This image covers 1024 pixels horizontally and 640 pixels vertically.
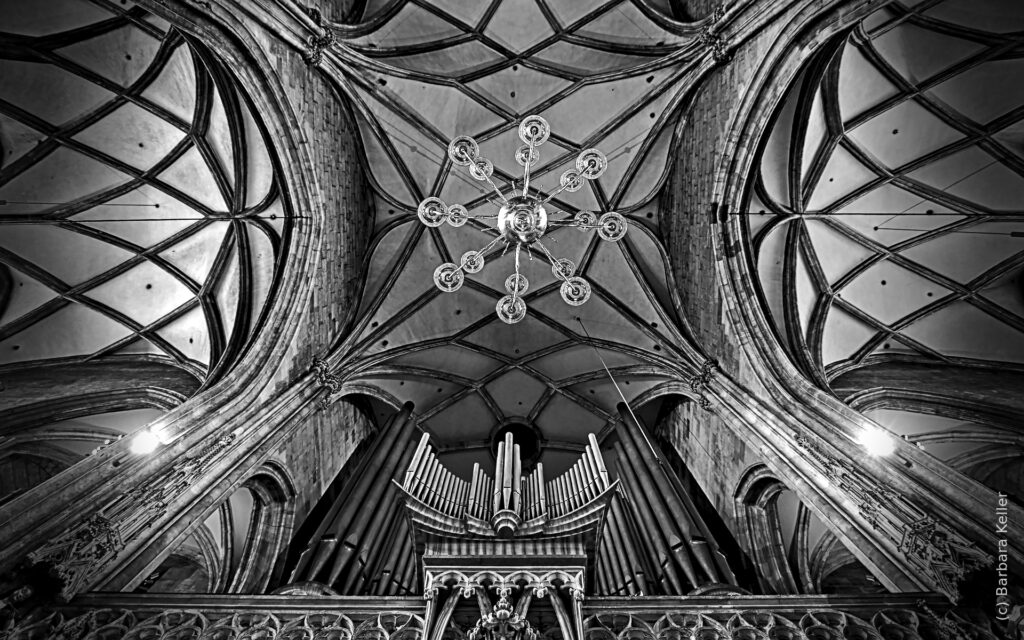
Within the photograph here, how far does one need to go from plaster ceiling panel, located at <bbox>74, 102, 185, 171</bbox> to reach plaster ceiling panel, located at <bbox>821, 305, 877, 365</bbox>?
1208 centimetres

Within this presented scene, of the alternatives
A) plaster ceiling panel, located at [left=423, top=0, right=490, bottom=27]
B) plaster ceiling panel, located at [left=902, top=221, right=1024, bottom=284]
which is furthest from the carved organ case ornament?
plaster ceiling panel, located at [left=423, top=0, right=490, bottom=27]

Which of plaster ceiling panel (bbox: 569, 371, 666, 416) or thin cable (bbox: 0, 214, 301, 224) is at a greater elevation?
plaster ceiling panel (bbox: 569, 371, 666, 416)

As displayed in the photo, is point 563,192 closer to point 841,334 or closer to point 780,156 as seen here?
point 780,156

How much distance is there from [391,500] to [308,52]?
7.89 meters

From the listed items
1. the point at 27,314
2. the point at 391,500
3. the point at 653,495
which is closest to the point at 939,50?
the point at 653,495

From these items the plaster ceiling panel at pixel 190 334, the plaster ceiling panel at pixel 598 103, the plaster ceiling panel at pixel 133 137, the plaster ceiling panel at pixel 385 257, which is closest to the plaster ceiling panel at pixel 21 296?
the plaster ceiling panel at pixel 190 334

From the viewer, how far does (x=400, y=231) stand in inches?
541

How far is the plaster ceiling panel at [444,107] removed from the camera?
40.2 feet

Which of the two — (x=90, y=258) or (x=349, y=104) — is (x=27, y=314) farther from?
(x=349, y=104)

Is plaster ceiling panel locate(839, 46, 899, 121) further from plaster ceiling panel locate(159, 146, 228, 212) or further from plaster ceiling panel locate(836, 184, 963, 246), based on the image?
plaster ceiling panel locate(159, 146, 228, 212)

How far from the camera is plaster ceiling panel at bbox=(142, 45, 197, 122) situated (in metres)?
9.42

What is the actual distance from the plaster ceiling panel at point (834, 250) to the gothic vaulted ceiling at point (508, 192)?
122 inches

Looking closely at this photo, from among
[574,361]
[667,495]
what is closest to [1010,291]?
[667,495]

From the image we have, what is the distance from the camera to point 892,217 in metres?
10.4
